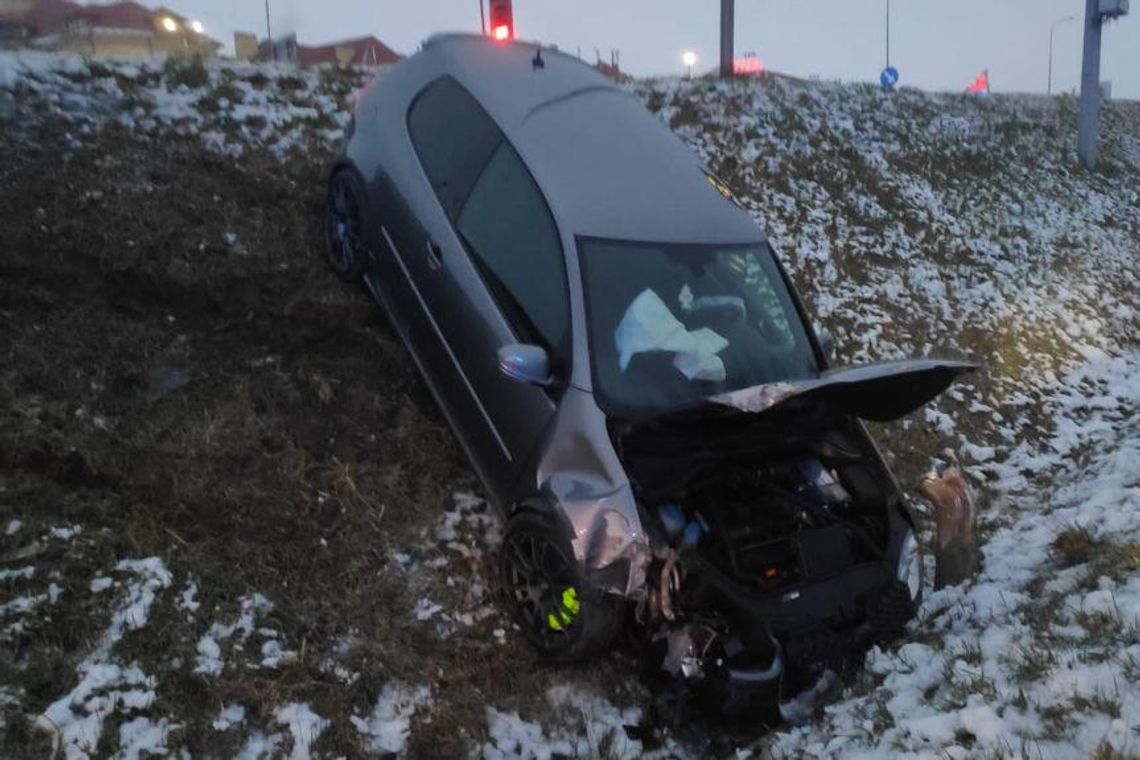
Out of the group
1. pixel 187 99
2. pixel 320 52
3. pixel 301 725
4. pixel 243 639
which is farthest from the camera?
pixel 320 52

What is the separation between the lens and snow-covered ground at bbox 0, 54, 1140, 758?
3.23 m

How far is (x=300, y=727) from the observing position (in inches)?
141

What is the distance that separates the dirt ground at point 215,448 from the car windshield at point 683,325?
1305 mm

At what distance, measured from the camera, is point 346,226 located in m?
5.99

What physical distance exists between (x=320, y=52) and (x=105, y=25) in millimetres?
7748

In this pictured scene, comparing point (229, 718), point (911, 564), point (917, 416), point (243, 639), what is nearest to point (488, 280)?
point (243, 639)

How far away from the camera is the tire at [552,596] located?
3.71 meters

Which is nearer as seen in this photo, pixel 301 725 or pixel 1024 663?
pixel 1024 663

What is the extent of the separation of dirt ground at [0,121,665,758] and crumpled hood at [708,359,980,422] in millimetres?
1495

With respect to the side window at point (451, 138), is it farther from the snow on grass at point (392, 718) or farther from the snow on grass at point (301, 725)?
the snow on grass at point (301, 725)

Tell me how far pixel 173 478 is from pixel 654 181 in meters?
2.89

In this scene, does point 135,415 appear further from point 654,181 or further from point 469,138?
point 654,181

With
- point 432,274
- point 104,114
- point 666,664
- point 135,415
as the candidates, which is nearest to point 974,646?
point 666,664

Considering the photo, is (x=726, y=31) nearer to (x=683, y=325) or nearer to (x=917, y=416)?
(x=917, y=416)
